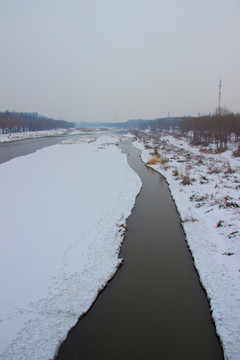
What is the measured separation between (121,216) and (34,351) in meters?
7.25

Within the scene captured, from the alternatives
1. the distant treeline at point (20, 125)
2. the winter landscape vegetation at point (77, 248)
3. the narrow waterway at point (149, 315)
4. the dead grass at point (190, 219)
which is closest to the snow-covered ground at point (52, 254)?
the winter landscape vegetation at point (77, 248)

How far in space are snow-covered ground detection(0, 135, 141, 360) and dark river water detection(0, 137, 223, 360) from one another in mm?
368

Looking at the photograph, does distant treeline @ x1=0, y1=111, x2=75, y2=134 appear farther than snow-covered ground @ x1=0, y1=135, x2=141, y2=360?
Yes

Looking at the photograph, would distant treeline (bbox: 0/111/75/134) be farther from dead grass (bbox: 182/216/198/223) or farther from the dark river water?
the dark river water

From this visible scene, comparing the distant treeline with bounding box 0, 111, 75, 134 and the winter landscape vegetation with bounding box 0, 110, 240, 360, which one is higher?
the distant treeline with bounding box 0, 111, 75, 134

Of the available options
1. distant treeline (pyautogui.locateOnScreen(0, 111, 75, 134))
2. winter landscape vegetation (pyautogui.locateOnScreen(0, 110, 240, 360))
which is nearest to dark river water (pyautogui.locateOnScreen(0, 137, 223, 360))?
winter landscape vegetation (pyautogui.locateOnScreen(0, 110, 240, 360))

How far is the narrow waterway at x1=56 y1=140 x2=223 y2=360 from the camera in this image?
16.4ft

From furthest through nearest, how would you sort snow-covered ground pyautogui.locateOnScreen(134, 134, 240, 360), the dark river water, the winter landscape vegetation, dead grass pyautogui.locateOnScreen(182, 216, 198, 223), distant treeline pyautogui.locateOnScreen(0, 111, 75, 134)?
1. distant treeline pyautogui.locateOnScreen(0, 111, 75, 134)
2. dead grass pyautogui.locateOnScreen(182, 216, 198, 223)
3. snow-covered ground pyautogui.locateOnScreen(134, 134, 240, 360)
4. the winter landscape vegetation
5. the dark river water

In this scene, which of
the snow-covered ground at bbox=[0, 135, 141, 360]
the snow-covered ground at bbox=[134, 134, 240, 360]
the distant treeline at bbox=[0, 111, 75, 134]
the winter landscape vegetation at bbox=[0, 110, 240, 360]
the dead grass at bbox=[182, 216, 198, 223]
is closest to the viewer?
the snow-covered ground at bbox=[0, 135, 141, 360]

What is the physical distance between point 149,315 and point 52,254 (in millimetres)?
3816

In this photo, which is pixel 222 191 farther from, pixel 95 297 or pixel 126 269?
pixel 95 297

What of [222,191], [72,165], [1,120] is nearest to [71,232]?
[222,191]

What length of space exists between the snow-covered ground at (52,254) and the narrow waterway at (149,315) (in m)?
0.36

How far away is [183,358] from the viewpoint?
482 centimetres
